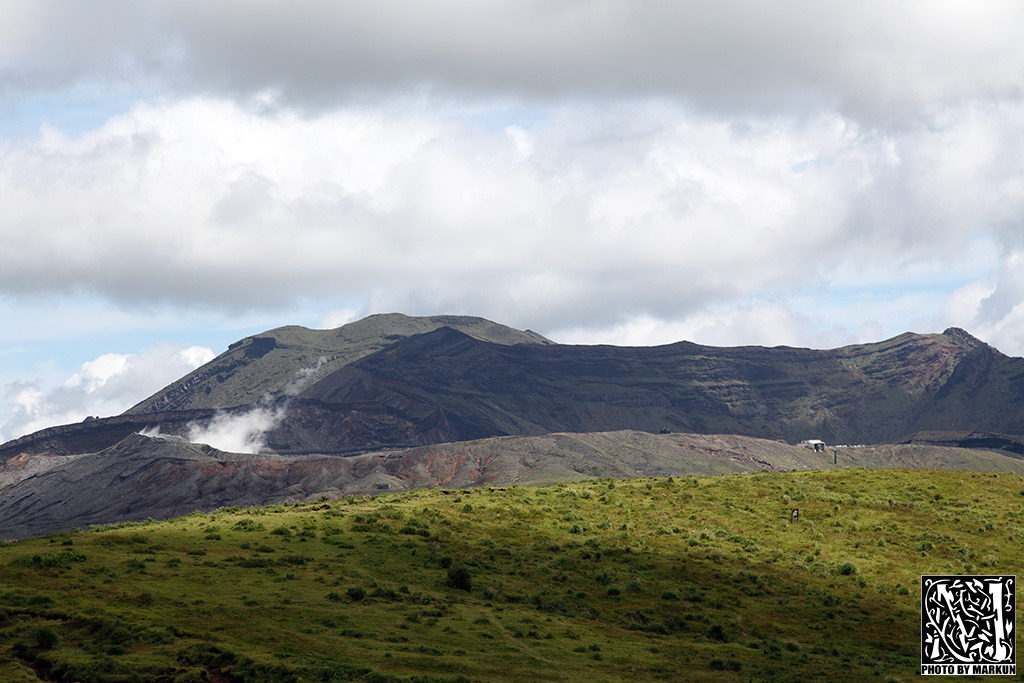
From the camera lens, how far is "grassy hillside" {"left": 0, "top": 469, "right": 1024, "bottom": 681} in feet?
137

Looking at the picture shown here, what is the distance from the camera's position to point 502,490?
282ft

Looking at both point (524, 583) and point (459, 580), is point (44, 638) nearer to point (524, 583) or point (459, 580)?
point (459, 580)

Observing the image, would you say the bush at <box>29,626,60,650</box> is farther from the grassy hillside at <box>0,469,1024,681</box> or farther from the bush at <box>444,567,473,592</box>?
the bush at <box>444,567,473,592</box>

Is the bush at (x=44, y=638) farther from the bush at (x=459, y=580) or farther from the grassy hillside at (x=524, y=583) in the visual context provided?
the bush at (x=459, y=580)

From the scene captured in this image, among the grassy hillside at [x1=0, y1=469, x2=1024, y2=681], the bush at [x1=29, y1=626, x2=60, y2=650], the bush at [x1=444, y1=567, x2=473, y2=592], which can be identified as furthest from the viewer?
the bush at [x1=444, y1=567, x2=473, y2=592]

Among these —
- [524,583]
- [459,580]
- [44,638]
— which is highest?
[459,580]

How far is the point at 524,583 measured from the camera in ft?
195

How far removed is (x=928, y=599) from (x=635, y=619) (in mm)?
19141

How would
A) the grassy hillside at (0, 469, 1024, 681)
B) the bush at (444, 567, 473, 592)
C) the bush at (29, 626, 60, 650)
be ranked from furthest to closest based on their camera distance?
the bush at (444, 567, 473, 592) → the grassy hillside at (0, 469, 1024, 681) → the bush at (29, 626, 60, 650)

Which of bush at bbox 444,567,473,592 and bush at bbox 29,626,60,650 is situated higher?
bush at bbox 444,567,473,592

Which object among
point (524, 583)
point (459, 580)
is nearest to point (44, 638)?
point (459, 580)

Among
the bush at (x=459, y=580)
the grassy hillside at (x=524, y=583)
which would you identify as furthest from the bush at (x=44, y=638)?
the bush at (x=459, y=580)

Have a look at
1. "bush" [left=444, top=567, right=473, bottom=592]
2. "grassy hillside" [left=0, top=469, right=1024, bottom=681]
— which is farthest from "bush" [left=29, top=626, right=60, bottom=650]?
"bush" [left=444, top=567, right=473, bottom=592]

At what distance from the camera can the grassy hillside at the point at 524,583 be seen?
41812mm
